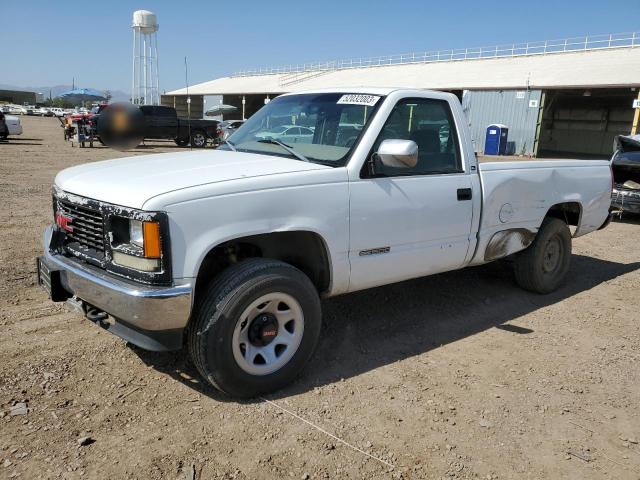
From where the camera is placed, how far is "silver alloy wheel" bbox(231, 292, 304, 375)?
3266 mm

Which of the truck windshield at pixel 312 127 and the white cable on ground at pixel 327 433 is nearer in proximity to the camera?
the white cable on ground at pixel 327 433

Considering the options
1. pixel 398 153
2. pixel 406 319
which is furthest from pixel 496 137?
pixel 398 153

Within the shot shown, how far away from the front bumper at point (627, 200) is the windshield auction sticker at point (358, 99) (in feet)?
25.2

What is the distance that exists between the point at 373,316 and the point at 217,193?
2.30 metres

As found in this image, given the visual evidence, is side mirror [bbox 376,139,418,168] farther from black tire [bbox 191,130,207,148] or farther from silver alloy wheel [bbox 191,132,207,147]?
silver alloy wheel [bbox 191,132,207,147]

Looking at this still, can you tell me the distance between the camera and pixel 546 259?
5.68m

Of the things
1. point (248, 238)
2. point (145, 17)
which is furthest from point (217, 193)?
point (145, 17)

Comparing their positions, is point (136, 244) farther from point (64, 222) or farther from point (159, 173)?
point (64, 222)

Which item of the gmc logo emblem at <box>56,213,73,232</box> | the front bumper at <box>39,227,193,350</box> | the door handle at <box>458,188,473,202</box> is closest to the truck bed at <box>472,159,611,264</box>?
the door handle at <box>458,188,473,202</box>

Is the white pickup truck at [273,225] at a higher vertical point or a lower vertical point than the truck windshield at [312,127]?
lower

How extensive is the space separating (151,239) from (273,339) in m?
1.03

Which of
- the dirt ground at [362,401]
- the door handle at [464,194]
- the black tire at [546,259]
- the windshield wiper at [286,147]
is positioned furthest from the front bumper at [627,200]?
the windshield wiper at [286,147]

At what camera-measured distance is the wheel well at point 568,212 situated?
18.9 feet

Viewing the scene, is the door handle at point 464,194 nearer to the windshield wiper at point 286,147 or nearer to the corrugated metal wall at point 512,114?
the windshield wiper at point 286,147
